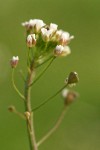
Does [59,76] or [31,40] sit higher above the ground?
[31,40]

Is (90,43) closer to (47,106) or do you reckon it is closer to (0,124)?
(47,106)

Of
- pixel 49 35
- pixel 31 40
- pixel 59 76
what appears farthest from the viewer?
pixel 59 76

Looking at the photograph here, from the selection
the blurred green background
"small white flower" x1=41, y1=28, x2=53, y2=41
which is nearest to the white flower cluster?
"small white flower" x1=41, y1=28, x2=53, y2=41

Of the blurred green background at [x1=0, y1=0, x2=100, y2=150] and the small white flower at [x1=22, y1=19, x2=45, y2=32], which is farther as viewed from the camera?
the blurred green background at [x1=0, y1=0, x2=100, y2=150]

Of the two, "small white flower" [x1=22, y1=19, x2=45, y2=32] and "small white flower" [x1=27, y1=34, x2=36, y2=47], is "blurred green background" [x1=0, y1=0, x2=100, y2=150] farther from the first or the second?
"small white flower" [x1=27, y1=34, x2=36, y2=47]

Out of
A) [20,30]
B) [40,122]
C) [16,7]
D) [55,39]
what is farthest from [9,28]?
[55,39]

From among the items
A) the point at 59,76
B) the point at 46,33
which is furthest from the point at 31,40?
the point at 59,76

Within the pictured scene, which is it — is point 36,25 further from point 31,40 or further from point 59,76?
point 59,76

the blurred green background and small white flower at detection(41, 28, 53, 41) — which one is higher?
small white flower at detection(41, 28, 53, 41)
